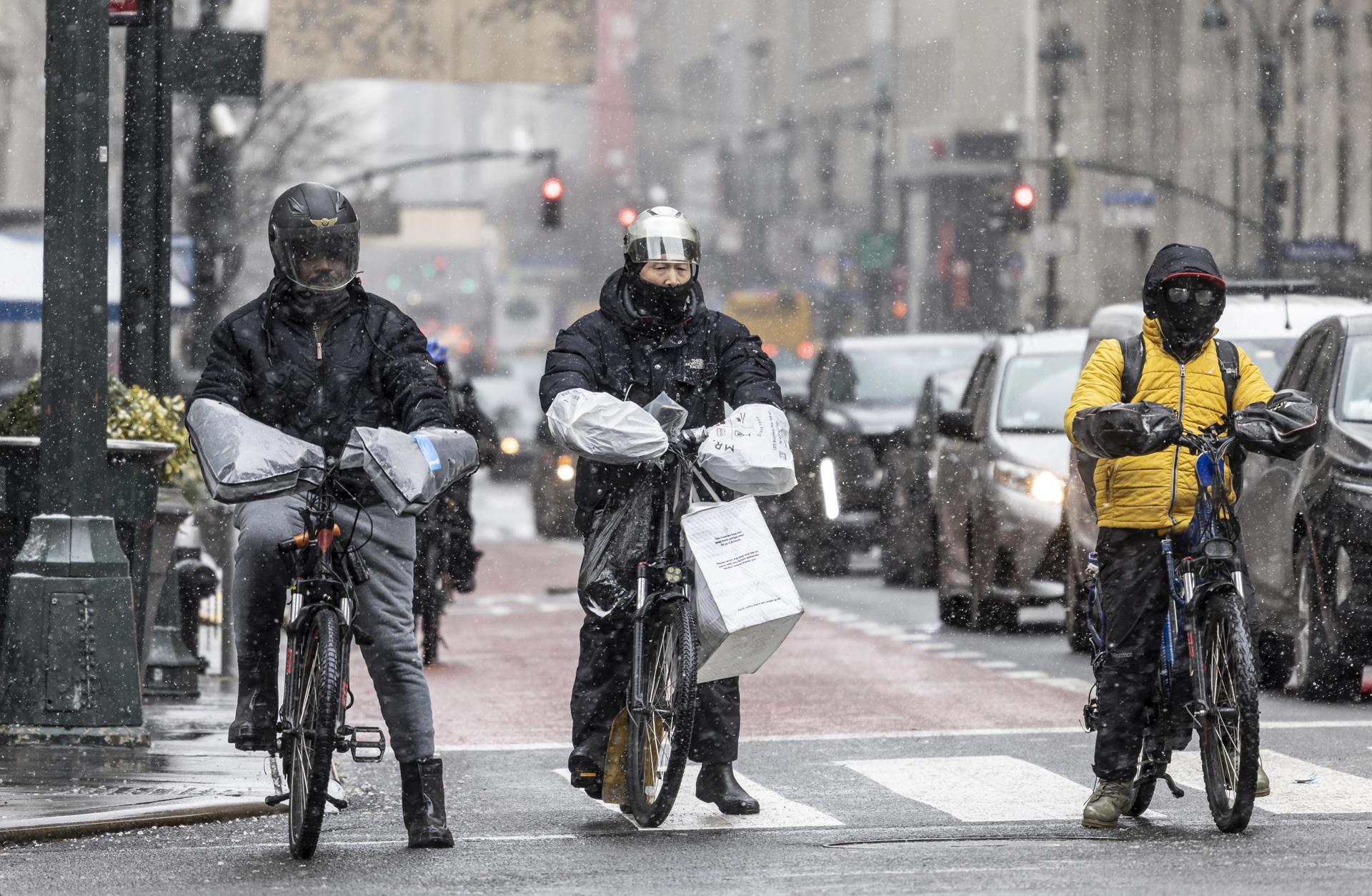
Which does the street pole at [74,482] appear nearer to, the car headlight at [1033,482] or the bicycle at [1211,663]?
the bicycle at [1211,663]

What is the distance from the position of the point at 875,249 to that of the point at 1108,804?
204ft

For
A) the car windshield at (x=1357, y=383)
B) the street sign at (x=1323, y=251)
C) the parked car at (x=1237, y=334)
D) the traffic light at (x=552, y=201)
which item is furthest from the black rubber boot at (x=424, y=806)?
the traffic light at (x=552, y=201)

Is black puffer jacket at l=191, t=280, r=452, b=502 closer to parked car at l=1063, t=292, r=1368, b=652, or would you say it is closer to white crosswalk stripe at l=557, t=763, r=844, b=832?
white crosswalk stripe at l=557, t=763, r=844, b=832

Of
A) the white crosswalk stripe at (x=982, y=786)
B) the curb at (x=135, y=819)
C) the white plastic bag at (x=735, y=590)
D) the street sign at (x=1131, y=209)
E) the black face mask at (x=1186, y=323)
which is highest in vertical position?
the street sign at (x=1131, y=209)

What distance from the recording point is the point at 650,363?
837cm

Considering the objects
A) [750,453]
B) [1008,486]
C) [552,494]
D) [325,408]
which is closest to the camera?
[325,408]

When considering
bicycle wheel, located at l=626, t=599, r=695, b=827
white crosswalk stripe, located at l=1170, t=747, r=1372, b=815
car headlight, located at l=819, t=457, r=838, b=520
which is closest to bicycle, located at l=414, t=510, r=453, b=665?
white crosswalk stripe, located at l=1170, t=747, r=1372, b=815

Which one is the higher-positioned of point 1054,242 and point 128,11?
point 128,11

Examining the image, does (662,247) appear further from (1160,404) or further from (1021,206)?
(1021,206)

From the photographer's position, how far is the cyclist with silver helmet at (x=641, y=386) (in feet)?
27.0

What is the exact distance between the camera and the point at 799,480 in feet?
74.2

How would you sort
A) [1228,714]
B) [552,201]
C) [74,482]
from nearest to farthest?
[1228,714] < [74,482] < [552,201]

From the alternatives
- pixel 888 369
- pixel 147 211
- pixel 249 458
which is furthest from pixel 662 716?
pixel 888 369

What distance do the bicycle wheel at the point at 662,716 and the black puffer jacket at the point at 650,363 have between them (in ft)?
1.69
